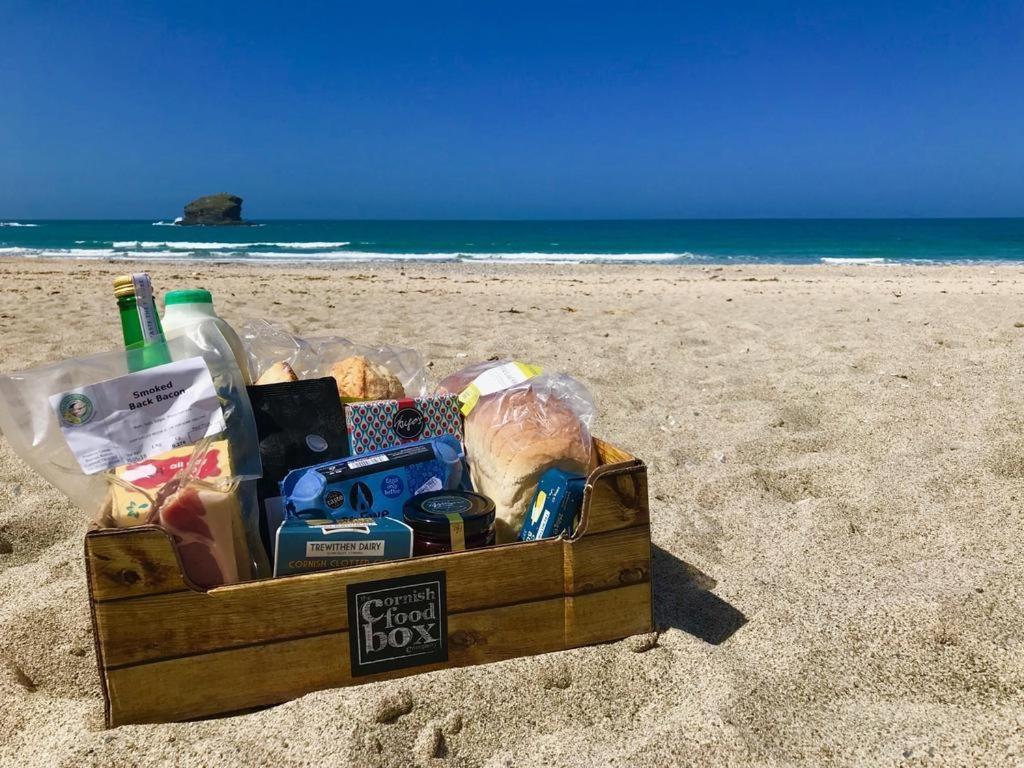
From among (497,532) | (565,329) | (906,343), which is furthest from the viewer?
(565,329)

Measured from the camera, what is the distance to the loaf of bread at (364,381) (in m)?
2.11

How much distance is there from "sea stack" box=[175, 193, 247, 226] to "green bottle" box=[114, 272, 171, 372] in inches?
2526

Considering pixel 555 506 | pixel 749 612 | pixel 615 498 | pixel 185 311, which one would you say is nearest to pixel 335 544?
pixel 555 506

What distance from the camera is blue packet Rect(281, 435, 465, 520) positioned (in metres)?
1.53

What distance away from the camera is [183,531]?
133 cm

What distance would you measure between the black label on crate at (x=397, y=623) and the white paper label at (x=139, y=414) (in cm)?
48

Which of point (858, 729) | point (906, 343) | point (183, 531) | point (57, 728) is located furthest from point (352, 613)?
point (906, 343)

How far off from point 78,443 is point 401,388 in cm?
102

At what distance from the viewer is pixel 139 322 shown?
5.12 feet

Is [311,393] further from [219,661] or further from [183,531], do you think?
[219,661]

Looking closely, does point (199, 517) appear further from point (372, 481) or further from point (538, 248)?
point (538, 248)

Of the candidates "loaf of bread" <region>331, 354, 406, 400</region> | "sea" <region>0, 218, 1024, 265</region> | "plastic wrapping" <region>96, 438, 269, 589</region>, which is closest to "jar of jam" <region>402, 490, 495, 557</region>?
"plastic wrapping" <region>96, 438, 269, 589</region>

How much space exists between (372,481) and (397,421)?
0.30m

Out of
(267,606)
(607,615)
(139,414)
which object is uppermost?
(139,414)
